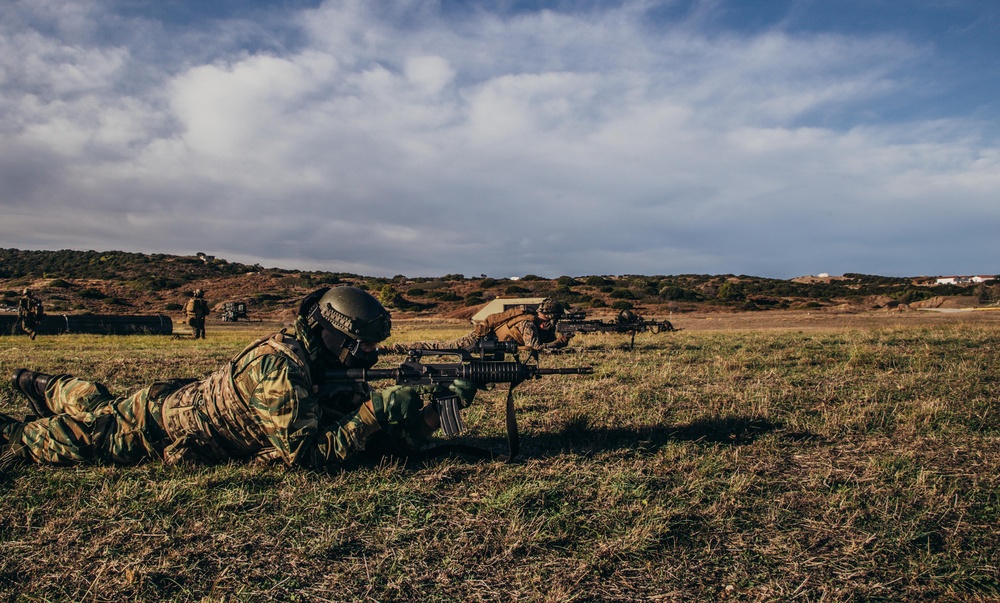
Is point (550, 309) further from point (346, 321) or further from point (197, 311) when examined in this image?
point (197, 311)

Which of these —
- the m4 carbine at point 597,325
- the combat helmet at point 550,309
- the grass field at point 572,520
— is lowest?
the grass field at point 572,520

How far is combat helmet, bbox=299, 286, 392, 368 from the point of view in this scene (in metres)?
4.70

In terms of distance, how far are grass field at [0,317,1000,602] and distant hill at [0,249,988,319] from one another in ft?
111

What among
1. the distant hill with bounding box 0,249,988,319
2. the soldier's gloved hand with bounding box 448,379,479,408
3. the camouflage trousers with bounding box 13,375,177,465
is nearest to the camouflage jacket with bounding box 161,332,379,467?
the camouflage trousers with bounding box 13,375,177,465

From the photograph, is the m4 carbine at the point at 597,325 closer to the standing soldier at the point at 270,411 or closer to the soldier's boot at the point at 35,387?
the standing soldier at the point at 270,411

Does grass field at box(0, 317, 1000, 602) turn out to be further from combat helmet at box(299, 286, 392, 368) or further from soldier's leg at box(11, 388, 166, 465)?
combat helmet at box(299, 286, 392, 368)

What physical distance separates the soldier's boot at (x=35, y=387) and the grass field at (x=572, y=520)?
29.2 inches

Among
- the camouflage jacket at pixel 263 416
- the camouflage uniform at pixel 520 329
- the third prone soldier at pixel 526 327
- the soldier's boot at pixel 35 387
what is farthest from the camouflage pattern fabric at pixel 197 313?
the camouflage jacket at pixel 263 416

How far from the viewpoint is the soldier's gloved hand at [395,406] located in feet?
14.5

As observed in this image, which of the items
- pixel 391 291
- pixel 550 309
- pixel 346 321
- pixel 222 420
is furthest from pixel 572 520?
pixel 391 291

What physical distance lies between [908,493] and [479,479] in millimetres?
3195

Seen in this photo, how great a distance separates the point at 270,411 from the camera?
14.0 ft

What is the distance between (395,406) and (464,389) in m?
0.70

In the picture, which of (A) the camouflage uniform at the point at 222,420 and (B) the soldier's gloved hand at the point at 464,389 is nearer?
(A) the camouflage uniform at the point at 222,420
